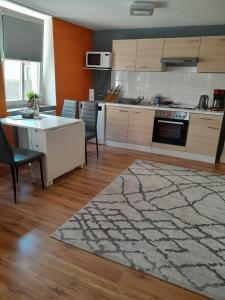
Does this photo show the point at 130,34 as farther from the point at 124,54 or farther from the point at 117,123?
the point at 117,123

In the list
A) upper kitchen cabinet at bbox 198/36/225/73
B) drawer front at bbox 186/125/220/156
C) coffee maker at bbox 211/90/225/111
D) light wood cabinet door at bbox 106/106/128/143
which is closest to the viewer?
upper kitchen cabinet at bbox 198/36/225/73

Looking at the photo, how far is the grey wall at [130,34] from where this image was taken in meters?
4.28

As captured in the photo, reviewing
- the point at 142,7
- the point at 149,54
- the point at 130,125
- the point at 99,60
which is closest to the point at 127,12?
the point at 142,7

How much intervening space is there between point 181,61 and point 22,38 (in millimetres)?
2667

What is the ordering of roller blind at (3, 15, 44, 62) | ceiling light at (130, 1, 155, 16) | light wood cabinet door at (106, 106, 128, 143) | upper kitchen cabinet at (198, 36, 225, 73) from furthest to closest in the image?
1. light wood cabinet door at (106, 106, 128, 143)
2. upper kitchen cabinet at (198, 36, 225, 73)
3. roller blind at (3, 15, 44, 62)
4. ceiling light at (130, 1, 155, 16)

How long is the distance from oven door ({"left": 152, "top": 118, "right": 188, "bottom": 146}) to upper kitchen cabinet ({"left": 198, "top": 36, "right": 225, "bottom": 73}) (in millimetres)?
991

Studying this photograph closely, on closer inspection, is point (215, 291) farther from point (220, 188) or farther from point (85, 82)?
point (85, 82)

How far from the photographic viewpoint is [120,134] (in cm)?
485

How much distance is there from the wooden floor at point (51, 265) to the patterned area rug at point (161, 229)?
9cm

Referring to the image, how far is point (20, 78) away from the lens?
406cm

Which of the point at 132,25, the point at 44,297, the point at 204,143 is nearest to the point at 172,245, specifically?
the point at 44,297

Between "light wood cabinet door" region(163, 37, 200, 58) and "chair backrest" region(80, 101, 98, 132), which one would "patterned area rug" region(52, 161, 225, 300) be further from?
"light wood cabinet door" region(163, 37, 200, 58)

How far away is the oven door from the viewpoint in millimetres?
4307

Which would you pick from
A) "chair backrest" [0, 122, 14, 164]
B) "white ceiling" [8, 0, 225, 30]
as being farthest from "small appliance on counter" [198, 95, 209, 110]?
"chair backrest" [0, 122, 14, 164]
